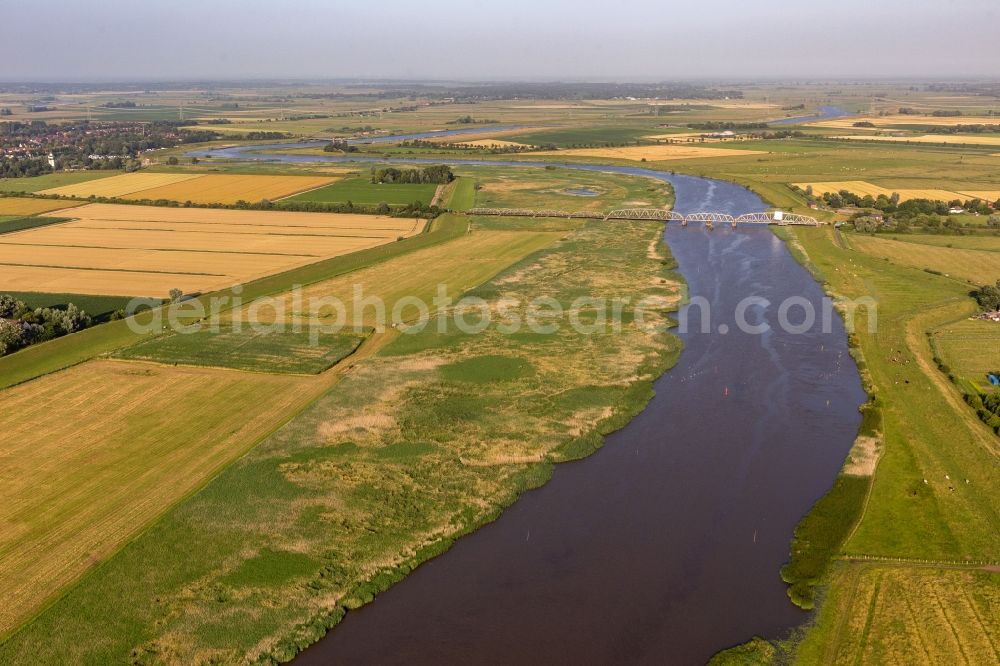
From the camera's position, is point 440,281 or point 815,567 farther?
point 440,281

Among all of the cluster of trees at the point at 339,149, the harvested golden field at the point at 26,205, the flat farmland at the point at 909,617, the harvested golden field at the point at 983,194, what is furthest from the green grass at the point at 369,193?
the flat farmland at the point at 909,617

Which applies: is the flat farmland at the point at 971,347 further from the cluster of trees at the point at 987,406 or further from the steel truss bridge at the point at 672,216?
the steel truss bridge at the point at 672,216

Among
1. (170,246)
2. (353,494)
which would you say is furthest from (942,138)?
(353,494)

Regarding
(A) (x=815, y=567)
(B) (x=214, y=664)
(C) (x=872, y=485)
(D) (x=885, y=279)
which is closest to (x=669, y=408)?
(C) (x=872, y=485)

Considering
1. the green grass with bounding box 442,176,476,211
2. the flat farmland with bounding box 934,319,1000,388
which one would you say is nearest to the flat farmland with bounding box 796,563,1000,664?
the flat farmland with bounding box 934,319,1000,388

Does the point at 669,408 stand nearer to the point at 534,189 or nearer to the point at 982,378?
the point at 982,378

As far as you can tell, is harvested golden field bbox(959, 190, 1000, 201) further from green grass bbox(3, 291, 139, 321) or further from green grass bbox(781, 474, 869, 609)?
green grass bbox(3, 291, 139, 321)
